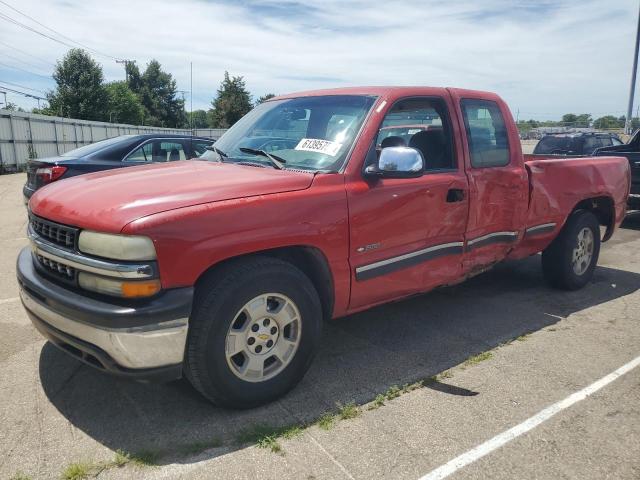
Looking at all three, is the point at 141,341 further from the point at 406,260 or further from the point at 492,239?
Answer: the point at 492,239

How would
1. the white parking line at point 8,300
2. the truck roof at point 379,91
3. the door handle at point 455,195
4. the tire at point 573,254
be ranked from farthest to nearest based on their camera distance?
the tire at point 573,254, the white parking line at point 8,300, the door handle at point 455,195, the truck roof at point 379,91

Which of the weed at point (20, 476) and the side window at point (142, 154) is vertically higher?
the side window at point (142, 154)

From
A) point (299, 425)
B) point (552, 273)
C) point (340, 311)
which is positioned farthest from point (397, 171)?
point (552, 273)

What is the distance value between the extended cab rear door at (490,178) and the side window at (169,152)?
5.36 metres

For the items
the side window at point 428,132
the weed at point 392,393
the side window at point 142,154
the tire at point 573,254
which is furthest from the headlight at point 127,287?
the side window at point 142,154

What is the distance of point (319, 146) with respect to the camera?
3.51m

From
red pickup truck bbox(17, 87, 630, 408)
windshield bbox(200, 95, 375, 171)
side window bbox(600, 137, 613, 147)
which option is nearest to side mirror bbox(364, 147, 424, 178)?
red pickup truck bbox(17, 87, 630, 408)

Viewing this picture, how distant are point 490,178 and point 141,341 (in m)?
3.05

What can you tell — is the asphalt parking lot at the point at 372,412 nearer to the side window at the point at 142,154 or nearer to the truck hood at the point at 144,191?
the truck hood at the point at 144,191

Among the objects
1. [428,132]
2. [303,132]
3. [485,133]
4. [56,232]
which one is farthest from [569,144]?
[56,232]

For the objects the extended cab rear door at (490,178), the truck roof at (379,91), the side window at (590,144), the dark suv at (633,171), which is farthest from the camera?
the side window at (590,144)

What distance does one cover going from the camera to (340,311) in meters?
3.44

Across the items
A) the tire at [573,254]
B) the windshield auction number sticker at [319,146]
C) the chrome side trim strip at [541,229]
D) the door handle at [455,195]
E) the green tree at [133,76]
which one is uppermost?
the green tree at [133,76]

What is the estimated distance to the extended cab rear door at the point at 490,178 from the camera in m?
4.20
